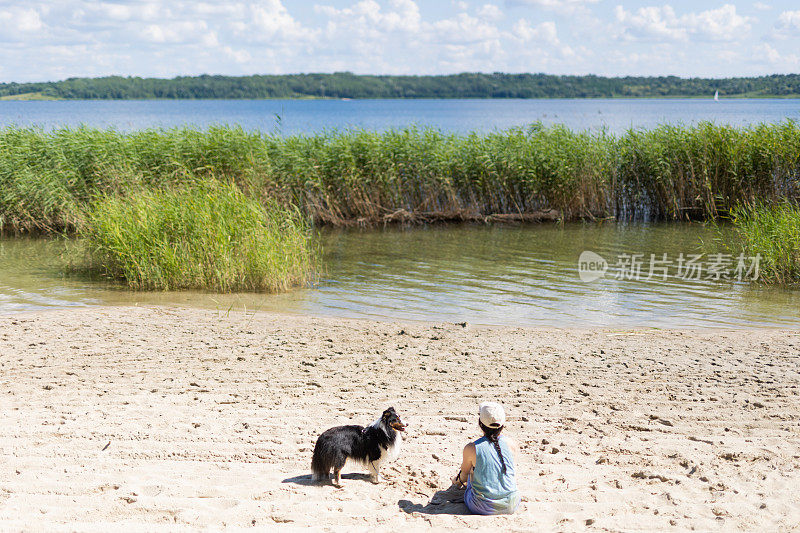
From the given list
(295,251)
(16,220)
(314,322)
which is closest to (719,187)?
(295,251)

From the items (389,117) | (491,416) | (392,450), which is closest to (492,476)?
(491,416)

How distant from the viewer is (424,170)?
20219 mm

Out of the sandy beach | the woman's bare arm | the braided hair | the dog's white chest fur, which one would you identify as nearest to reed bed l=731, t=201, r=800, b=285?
the sandy beach

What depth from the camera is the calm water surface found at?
1088 centimetres

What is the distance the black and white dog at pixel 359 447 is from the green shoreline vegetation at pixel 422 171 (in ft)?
45.2

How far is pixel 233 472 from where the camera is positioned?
4.91 m

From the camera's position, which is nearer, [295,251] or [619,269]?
[295,251]

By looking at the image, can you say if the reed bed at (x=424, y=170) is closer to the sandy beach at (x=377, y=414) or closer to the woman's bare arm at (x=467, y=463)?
the sandy beach at (x=377, y=414)

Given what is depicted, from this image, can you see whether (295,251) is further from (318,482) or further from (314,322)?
(318,482)

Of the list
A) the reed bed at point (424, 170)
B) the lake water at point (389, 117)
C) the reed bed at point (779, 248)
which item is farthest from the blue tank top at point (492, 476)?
the lake water at point (389, 117)

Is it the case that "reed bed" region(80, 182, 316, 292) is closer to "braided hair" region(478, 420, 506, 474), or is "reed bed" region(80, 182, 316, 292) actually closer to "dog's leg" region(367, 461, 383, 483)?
"dog's leg" region(367, 461, 383, 483)

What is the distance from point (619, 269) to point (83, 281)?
10984mm

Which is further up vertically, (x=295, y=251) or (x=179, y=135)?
(x=179, y=135)

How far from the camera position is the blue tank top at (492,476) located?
14.5 feet
